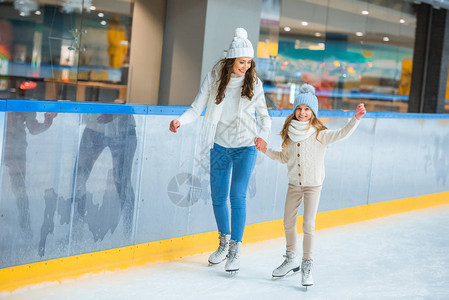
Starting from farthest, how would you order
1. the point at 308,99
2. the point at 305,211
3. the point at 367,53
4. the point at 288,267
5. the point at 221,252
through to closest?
the point at 367,53
the point at 221,252
the point at 288,267
the point at 305,211
the point at 308,99

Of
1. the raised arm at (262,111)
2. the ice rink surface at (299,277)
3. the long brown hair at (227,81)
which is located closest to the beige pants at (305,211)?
the ice rink surface at (299,277)

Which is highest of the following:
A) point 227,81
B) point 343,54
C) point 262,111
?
point 343,54

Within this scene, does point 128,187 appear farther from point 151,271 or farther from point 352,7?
point 352,7

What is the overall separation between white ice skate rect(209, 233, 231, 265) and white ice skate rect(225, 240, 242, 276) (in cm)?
18

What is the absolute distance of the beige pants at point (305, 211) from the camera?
3.42 m

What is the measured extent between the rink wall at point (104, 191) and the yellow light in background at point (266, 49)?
12.3 feet

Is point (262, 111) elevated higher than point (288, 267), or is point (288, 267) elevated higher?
point (262, 111)

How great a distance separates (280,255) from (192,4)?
4091 mm

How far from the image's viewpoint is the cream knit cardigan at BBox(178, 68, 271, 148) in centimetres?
349

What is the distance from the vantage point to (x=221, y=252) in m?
3.72

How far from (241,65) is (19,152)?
126cm

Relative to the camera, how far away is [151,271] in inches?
139

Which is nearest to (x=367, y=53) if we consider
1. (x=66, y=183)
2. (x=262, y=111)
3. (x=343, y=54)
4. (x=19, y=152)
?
(x=343, y=54)

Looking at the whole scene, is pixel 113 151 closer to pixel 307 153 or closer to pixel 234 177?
pixel 234 177
